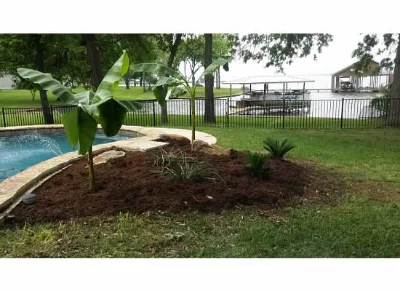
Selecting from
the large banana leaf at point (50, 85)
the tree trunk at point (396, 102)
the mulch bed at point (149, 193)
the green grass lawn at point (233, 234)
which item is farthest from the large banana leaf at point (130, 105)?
the tree trunk at point (396, 102)

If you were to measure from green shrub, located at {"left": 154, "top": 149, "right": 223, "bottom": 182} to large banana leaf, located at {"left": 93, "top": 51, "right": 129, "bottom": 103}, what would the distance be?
1270 mm

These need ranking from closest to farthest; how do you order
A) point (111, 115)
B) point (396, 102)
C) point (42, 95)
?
point (111, 115) < point (396, 102) < point (42, 95)

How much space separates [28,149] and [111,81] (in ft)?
19.4

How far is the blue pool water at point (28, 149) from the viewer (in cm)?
690

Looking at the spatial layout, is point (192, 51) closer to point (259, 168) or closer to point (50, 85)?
point (259, 168)

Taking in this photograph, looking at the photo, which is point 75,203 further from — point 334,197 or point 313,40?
point 313,40

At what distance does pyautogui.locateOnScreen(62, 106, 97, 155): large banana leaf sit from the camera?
3.20 m

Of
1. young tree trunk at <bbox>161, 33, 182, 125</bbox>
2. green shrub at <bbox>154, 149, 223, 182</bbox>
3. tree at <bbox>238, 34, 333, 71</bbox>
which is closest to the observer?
green shrub at <bbox>154, 149, 223, 182</bbox>

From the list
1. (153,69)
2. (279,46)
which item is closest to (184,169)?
(153,69)

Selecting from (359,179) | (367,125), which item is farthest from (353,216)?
(367,125)

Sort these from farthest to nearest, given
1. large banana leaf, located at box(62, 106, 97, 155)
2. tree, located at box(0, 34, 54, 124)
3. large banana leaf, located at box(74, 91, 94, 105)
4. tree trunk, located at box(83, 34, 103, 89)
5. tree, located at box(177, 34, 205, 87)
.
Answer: tree, located at box(177, 34, 205, 87) < tree, located at box(0, 34, 54, 124) < tree trunk, located at box(83, 34, 103, 89) < large banana leaf, located at box(74, 91, 94, 105) < large banana leaf, located at box(62, 106, 97, 155)

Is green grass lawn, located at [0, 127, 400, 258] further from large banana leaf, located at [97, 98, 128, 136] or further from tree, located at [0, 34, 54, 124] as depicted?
tree, located at [0, 34, 54, 124]

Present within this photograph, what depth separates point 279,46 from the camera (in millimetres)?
13641

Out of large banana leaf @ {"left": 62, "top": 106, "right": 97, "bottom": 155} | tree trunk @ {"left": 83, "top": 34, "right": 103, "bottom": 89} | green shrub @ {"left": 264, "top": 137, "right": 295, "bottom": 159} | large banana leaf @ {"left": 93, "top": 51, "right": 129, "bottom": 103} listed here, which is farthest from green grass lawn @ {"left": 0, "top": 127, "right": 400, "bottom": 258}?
tree trunk @ {"left": 83, "top": 34, "right": 103, "bottom": 89}
